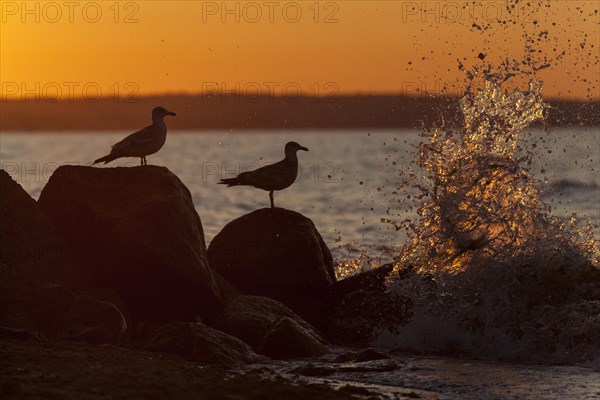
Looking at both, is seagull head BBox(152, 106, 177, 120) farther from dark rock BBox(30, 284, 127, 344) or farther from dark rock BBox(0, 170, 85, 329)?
dark rock BBox(30, 284, 127, 344)

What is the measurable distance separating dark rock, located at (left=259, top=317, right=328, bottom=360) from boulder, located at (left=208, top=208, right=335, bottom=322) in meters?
2.42

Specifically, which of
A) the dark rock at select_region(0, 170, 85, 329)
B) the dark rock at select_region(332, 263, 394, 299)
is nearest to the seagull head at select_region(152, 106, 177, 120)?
the dark rock at select_region(0, 170, 85, 329)

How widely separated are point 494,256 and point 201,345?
5197mm

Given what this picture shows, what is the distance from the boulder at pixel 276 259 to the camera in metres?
15.2

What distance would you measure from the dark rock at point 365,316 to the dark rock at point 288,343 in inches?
57.9

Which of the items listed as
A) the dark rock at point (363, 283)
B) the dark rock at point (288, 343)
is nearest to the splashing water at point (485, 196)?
the dark rock at point (363, 283)

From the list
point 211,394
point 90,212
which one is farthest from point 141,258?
point 211,394

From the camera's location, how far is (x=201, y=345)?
456 inches

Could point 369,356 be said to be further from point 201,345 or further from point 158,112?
point 158,112

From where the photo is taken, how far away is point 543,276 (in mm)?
14602

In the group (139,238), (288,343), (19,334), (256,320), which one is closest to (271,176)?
(139,238)

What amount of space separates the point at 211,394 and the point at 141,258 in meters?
4.00

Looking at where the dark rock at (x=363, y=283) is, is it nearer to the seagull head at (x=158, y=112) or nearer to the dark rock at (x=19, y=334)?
the seagull head at (x=158, y=112)

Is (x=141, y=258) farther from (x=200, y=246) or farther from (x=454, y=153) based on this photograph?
(x=454, y=153)
